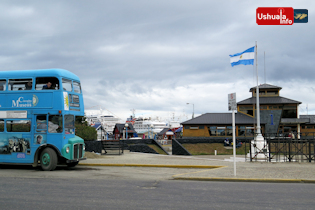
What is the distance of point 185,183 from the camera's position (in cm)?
1120

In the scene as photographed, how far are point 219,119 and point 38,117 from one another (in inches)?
1434

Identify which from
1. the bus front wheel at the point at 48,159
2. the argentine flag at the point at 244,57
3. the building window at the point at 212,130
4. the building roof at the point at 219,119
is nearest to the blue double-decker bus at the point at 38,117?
the bus front wheel at the point at 48,159

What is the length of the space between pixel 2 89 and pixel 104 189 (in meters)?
8.77

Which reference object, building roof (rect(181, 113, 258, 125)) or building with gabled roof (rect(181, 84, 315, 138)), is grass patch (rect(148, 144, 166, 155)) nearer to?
building roof (rect(181, 113, 258, 125))

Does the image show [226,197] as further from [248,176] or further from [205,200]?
[248,176]

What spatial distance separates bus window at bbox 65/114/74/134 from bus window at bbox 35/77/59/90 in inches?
59.1

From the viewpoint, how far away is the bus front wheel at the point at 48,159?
1465 cm

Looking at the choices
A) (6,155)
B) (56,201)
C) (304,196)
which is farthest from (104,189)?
(6,155)

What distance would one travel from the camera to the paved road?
24.5 feet

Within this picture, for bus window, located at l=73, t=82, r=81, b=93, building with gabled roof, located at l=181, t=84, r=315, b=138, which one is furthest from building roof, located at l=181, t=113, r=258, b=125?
bus window, located at l=73, t=82, r=81, b=93

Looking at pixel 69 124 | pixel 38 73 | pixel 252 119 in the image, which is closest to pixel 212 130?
pixel 252 119

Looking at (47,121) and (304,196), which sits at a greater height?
(47,121)

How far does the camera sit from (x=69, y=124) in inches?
603

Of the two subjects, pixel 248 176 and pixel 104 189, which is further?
pixel 248 176
